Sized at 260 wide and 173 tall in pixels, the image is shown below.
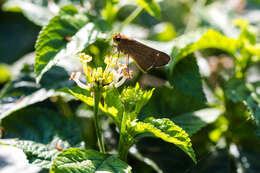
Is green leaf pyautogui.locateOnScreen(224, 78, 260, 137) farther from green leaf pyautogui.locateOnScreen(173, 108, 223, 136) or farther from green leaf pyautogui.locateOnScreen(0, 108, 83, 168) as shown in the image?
green leaf pyautogui.locateOnScreen(0, 108, 83, 168)

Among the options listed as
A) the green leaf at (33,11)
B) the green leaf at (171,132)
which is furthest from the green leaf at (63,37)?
the green leaf at (171,132)

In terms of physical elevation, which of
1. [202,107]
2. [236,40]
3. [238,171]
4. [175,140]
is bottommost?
[238,171]

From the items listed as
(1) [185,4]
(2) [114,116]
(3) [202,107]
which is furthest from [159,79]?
(1) [185,4]

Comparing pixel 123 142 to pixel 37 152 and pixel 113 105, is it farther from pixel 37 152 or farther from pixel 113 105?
pixel 37 152

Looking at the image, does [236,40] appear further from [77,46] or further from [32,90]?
[32,90]

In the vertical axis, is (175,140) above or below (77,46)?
below

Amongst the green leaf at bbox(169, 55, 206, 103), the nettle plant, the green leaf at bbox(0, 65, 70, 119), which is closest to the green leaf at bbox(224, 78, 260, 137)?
the nettle plant

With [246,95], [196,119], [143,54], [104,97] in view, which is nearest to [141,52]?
[143,54]
